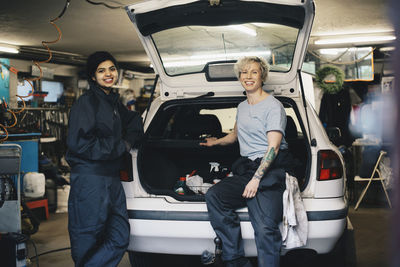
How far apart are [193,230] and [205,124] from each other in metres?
1.33

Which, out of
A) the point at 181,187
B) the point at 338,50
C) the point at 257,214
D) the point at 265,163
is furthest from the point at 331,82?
the point at 257,214

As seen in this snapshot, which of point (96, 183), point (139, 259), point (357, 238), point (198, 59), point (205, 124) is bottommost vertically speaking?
point (357, 238)

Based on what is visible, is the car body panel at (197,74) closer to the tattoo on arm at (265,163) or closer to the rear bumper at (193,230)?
the tattoo on arm at (265,163)

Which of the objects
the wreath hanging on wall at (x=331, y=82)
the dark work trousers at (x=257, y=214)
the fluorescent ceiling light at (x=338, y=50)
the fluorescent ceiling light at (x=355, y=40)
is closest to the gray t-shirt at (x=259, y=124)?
the dark work trousers at (x=257, y=214)

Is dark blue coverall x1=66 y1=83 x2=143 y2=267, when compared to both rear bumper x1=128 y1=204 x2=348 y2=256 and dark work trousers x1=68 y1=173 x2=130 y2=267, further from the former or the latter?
rear bumper x1=128 y1=204 x2=348 y2=256

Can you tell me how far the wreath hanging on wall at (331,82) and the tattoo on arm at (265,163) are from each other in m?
5.85

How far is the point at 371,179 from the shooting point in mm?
5684

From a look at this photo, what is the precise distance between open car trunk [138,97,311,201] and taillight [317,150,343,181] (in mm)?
302

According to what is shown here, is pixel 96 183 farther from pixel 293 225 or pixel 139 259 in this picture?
pixel 293 225

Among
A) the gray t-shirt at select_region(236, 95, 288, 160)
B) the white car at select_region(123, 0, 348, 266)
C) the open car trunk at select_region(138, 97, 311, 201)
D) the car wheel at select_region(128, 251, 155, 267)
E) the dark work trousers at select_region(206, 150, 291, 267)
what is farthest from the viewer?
the open car trunk at select_region(138, 97, 311, 201)

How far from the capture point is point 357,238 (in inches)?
162

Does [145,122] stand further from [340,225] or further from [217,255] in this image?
[340,225]

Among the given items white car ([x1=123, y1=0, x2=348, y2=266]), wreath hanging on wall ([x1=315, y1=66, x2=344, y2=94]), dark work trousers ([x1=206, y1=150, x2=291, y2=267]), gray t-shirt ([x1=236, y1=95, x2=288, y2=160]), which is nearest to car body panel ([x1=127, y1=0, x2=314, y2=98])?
white car ([x1=123, y1=0, x2=348, y2=266])

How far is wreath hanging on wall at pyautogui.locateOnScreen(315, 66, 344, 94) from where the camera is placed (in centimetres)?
783
